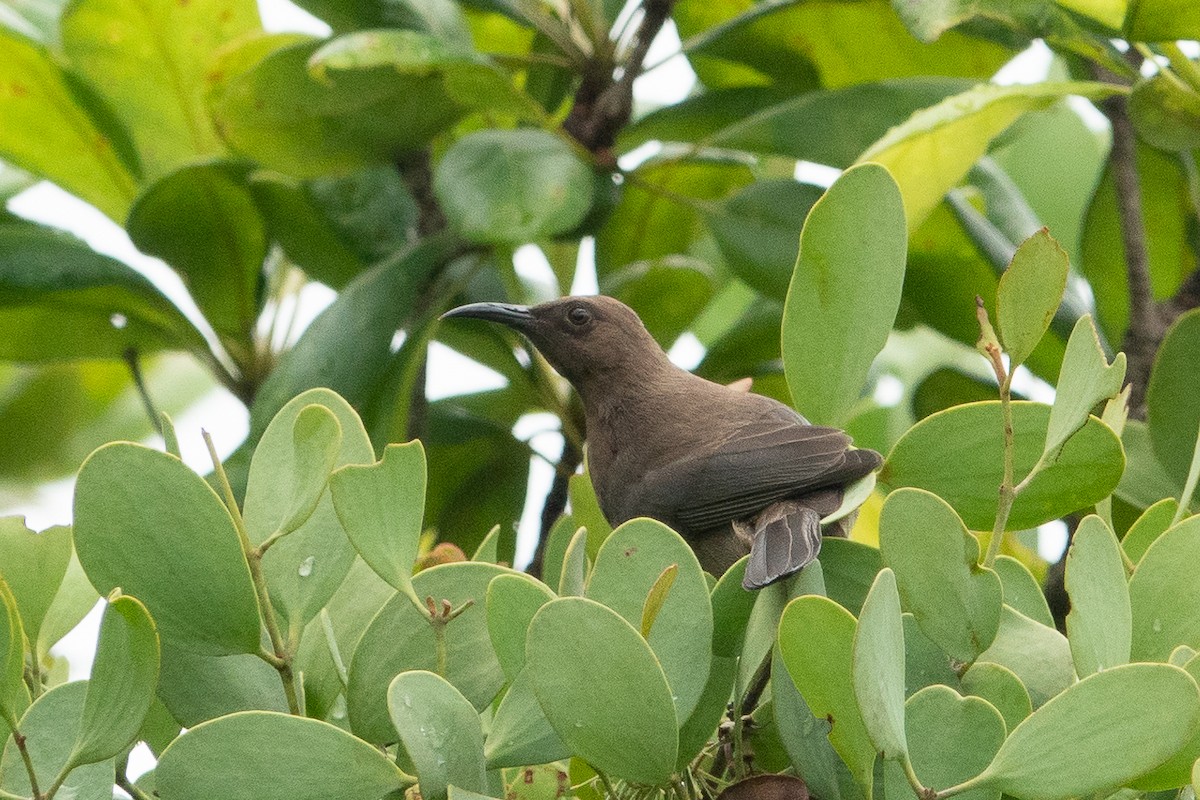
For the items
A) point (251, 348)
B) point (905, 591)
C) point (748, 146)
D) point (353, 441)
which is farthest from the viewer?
point (251, 348)

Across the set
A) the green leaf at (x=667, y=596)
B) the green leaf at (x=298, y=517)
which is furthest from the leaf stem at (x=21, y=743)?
the green leaf at (x=667, y=596)

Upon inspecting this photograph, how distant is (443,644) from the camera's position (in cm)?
123

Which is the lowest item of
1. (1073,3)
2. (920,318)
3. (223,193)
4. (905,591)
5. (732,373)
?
(732,373)

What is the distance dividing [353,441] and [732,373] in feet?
5.26

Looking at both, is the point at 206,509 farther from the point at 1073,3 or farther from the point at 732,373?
the point at 732,373

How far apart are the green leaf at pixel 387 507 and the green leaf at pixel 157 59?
6.01 ft

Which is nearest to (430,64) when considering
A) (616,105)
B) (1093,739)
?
(616,105)

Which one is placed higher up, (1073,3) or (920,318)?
(1073,3)

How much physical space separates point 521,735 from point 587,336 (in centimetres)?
163

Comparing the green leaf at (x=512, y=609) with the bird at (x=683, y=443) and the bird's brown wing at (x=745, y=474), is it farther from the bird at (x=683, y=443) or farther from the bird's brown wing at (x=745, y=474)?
the bird's brown wing at (x=745, y=474)

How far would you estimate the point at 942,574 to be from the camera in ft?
3.88

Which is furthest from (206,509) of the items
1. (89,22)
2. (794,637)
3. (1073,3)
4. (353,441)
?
(89,22)

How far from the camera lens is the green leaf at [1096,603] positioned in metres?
1.17

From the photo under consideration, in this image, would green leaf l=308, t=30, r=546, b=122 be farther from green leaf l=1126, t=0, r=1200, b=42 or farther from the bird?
green leaf l=1126, t=0, r=1200, b=42
